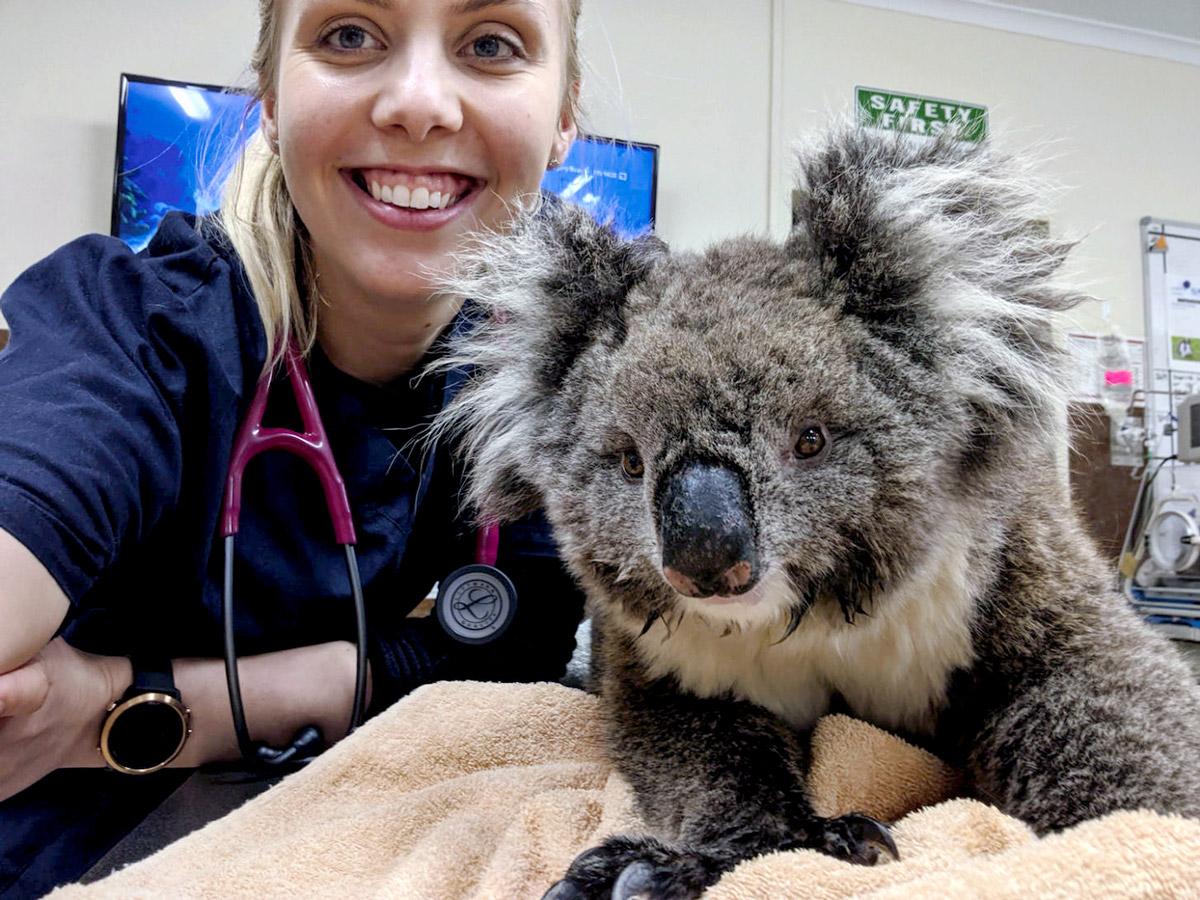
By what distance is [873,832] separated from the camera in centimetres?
78

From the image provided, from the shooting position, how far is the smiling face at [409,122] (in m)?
1.19

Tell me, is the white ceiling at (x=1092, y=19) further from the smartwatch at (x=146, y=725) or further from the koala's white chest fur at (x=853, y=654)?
the smartwatch at (x=146, y=725)

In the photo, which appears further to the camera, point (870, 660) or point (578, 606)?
point (578, 606)

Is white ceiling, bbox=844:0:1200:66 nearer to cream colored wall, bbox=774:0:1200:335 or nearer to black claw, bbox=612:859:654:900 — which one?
cream colored wall, bbox=774:0:1200:335

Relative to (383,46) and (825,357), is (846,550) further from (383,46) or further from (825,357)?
(383,46)

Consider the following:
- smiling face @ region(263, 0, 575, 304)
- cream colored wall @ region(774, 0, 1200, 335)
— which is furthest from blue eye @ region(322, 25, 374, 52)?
cream colored wall @ region(774, 0, 1200, 335)

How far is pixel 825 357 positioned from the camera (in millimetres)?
868

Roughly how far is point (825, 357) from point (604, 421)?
230mm

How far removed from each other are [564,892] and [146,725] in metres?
0.72

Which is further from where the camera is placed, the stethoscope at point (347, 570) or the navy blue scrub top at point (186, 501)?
the stethoscope at point (347, 570)

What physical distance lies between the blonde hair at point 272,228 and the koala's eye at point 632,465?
0.56 meters

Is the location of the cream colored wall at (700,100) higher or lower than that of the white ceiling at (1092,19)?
lower

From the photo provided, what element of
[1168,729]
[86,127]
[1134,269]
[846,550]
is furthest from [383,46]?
[1134,269]

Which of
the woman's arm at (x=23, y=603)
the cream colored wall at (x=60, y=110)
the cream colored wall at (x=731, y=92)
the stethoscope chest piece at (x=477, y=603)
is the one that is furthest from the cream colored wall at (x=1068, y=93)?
the woman's arm at (x=23, y=603)
